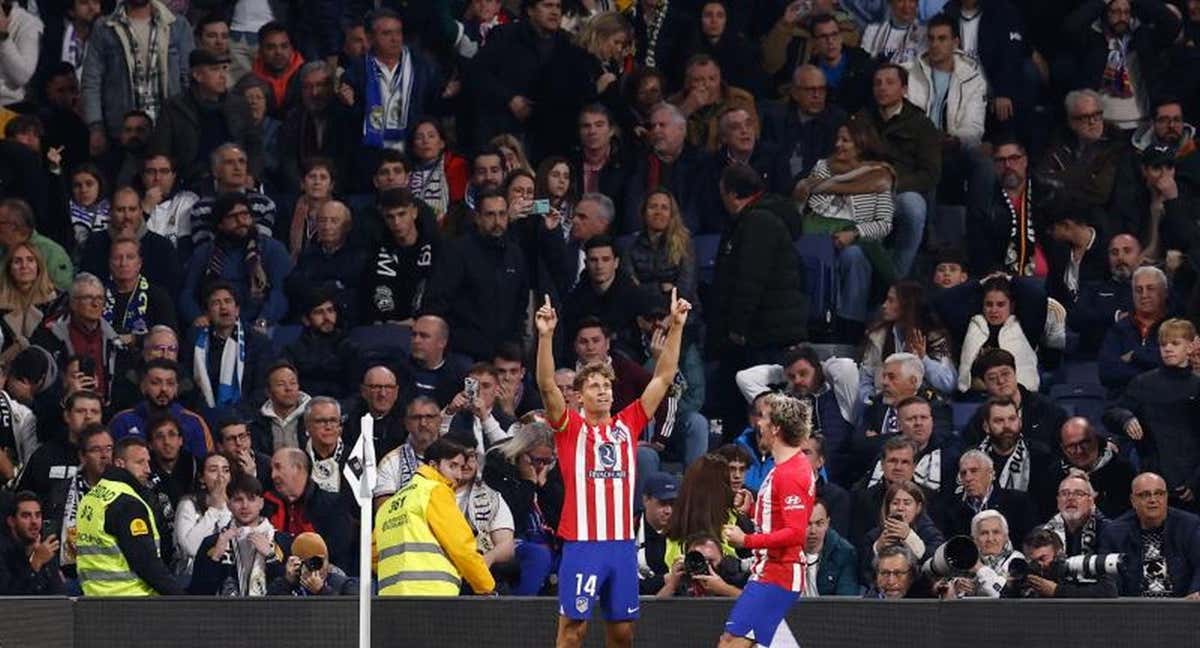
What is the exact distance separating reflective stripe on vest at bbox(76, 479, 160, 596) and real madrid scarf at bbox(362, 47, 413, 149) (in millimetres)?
5875

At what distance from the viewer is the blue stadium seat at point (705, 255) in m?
22.1

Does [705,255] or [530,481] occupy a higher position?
[705,255]

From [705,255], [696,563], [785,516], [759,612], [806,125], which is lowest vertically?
[759,612]

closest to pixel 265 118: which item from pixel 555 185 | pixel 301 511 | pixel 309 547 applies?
pixel 555 185

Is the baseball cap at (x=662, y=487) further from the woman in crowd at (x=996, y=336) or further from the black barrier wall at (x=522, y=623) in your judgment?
the woman in crowd at (x=996, y=336)

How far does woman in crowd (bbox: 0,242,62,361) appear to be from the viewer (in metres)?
Answer: 21.2

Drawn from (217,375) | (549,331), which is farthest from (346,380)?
(549,331)

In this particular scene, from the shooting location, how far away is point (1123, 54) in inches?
925

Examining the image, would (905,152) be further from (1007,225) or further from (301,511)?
(301,511)

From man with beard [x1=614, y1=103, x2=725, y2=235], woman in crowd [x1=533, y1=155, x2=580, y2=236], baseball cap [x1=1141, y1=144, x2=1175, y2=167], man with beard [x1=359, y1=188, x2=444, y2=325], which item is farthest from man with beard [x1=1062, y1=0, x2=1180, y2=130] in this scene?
man with beard [x1=359, y1=188, x2=444, y2=325]

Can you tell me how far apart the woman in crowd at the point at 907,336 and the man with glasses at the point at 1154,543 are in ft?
9.62

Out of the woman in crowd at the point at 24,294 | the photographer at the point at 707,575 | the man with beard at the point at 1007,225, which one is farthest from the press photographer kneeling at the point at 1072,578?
the woman in crowd at the point at 24,294

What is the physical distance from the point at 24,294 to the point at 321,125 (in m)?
3.02

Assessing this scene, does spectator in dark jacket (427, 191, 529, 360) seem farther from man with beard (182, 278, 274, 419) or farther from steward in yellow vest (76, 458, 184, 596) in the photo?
steward in yellow vest (76, 458, 184, 596)
